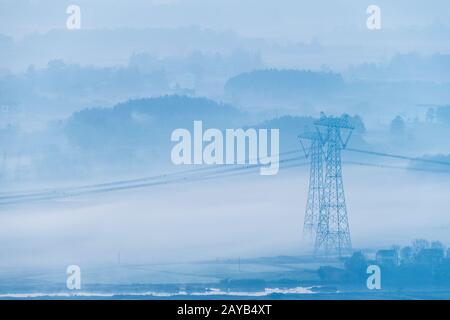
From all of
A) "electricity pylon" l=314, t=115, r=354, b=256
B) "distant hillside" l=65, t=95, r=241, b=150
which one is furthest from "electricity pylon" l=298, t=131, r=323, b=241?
"distant hillside" l=65, t=95, r=241, b=150

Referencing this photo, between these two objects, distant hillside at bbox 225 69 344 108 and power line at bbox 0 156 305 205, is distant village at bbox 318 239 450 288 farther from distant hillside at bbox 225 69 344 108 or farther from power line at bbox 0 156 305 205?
distant hillside at bbox 225 69 344 108

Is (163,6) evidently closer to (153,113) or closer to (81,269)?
(153,113)

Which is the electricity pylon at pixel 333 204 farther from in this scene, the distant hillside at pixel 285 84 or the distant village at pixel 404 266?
the distant hillside at pixel 285 84

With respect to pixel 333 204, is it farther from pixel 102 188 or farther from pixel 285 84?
pixel 102 188

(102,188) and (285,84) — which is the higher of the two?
(285,84)

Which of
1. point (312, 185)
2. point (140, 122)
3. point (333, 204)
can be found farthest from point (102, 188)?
point (333, 204)

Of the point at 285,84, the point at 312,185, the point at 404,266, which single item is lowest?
the point at 404,266

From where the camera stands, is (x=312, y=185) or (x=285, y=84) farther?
(x=285, y=84)
